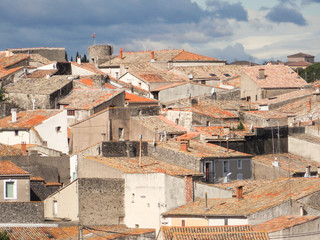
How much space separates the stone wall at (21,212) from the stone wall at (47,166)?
6.42 metres

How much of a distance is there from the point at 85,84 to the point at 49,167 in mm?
18022

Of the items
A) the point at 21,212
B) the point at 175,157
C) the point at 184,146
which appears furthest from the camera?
the point at 184,146

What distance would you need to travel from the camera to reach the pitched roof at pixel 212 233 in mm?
39812

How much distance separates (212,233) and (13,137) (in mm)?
26542

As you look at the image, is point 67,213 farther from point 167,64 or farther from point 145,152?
point 167,64

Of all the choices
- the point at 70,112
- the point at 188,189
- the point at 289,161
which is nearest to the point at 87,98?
the point at 70,112

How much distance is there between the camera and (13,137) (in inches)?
2534

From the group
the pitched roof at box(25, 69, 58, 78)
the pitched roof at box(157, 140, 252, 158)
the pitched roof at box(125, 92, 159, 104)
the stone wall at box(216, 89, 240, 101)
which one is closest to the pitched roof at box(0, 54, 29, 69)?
the pitched roof at box(25, 69, 58, 78)

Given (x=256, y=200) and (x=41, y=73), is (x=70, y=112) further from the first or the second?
(x=256, y=200)

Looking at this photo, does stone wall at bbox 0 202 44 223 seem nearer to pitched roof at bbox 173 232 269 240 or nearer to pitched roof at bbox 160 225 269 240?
pitched roof at bbox 160 225 269 240

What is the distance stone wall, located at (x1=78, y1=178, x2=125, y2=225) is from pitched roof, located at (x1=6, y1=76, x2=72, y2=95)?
23183 mm

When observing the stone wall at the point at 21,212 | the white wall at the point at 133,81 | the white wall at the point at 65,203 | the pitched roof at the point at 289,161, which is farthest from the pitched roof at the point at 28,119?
the white wall at the point at 133,81

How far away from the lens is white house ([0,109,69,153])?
6391 cm

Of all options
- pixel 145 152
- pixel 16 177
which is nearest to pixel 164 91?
pixel 145 152
